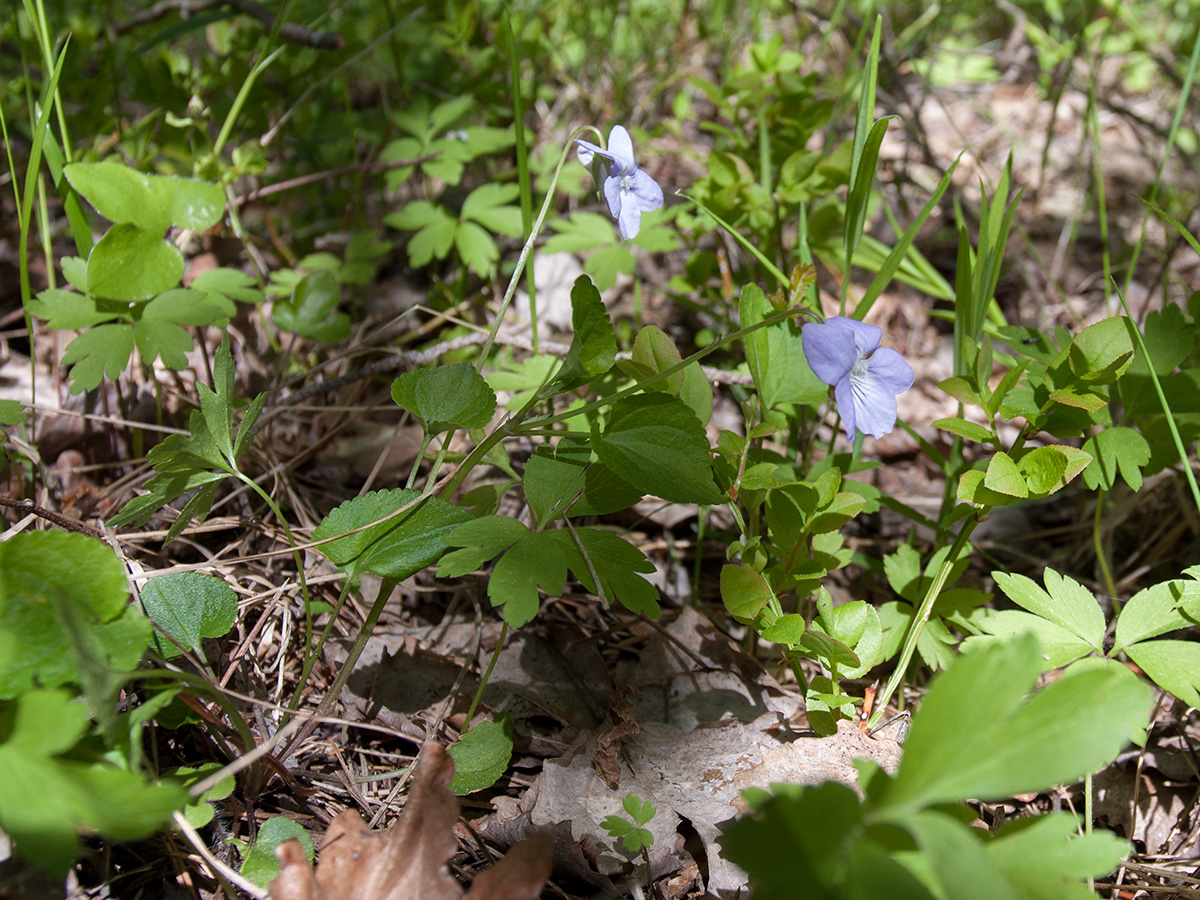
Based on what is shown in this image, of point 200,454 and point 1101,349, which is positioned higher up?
point 1101,349

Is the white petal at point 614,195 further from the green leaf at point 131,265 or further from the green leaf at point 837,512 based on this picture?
the green leaf at point 131,265

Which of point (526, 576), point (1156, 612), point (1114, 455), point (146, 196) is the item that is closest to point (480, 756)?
point (526, 576)

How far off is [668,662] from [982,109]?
3.76m

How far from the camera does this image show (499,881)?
102cm

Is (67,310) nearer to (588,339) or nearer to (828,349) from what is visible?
(588,339)

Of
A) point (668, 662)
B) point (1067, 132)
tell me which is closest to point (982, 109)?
point (1067, 132)

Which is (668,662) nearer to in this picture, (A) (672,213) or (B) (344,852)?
(B) (344,852)

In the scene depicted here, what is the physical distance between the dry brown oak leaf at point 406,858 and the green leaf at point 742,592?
519 mm

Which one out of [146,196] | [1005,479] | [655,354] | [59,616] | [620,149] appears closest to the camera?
[59,616]

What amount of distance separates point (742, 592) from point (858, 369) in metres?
0.48

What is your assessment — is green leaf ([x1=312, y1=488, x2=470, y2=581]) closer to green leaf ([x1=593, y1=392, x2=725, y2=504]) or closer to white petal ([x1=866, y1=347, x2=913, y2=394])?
green leaf ([x1=593, y1=392, x2=725, y2=504])

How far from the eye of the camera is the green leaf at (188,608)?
4.23ft

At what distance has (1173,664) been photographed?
51.0 inches

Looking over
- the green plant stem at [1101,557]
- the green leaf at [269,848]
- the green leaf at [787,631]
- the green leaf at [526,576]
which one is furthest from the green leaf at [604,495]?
the green plant stem at [1101,557]
